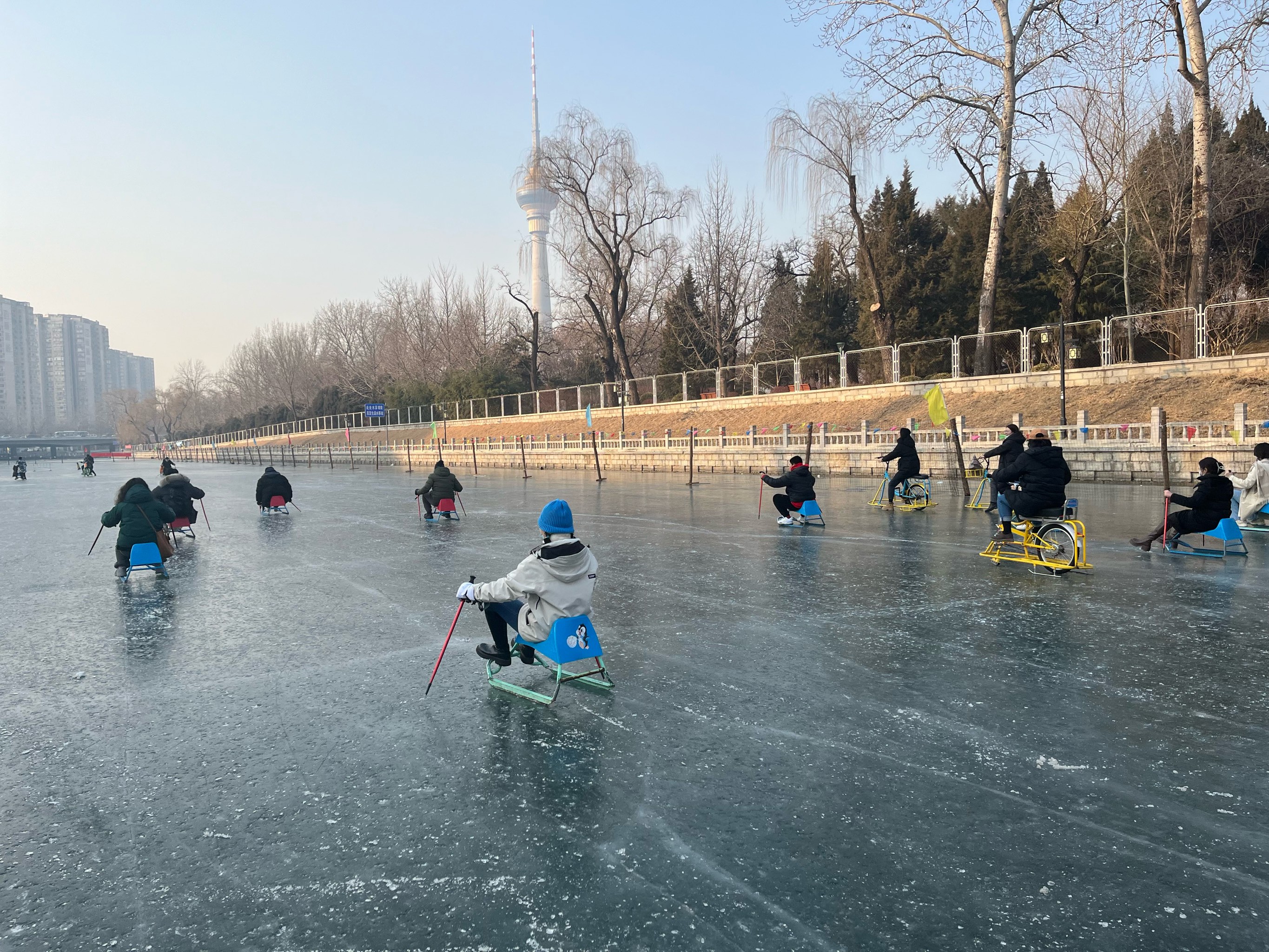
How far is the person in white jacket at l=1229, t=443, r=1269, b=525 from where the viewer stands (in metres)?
11.1

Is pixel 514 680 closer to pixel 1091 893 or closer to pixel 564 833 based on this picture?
pixel 564 833

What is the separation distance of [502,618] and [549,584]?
1.87 feet

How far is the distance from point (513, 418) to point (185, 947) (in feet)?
168

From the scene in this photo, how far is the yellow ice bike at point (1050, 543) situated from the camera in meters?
9.16

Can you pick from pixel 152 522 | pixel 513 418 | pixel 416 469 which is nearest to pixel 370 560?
pixel 152 522

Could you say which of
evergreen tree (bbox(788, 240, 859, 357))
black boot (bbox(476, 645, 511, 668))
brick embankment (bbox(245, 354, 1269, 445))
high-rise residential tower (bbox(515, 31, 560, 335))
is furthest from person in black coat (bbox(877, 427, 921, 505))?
high-rise residential tower (bbox(515, 31, 560, 335))

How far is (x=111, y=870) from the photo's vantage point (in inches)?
126

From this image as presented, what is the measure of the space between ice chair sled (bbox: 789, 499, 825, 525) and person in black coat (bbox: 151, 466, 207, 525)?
33.3 feet

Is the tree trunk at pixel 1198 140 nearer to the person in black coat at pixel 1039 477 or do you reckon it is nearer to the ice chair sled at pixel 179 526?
the person in black coat at pixel 1039 477

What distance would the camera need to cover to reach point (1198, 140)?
23281mm

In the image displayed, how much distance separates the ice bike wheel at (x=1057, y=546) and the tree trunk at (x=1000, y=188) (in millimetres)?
20258

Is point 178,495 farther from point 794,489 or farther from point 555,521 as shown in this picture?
point 555,521

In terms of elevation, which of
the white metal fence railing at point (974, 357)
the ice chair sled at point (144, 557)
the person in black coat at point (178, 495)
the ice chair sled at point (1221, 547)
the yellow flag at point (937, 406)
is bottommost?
the ice chair sled at point (1221, 547)

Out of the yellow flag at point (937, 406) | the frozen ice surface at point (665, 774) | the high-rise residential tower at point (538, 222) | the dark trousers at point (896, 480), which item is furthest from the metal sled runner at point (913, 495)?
the high-rise residential tower at point (538, 222)
